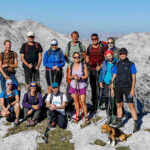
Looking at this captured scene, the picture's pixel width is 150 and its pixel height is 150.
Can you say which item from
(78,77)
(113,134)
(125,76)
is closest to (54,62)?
(78,77)

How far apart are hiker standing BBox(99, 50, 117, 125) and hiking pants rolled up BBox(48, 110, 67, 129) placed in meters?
2.01

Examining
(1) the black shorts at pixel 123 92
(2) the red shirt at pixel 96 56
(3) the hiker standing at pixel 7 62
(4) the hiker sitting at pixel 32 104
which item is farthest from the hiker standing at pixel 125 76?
(3) the hiker standing at pixel 7 62

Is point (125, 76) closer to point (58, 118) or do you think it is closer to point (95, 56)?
point (95, 56)

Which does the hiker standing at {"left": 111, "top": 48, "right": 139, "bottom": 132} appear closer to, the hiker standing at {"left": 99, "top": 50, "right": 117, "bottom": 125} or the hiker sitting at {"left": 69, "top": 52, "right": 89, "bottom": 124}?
the hiker standing at {"left": 99, "top": 50, "right": 117, "bottom": 125}

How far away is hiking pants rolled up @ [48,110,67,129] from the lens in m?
9.84

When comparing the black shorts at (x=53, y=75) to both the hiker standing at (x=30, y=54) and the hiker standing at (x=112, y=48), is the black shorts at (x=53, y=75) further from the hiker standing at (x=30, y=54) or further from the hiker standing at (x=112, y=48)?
the hiker standing at (x=112, y=48)

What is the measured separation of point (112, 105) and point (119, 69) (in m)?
1.95

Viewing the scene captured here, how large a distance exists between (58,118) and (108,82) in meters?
2.82

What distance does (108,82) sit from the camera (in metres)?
9.45

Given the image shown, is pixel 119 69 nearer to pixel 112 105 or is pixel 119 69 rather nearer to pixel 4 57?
pixel 112 105

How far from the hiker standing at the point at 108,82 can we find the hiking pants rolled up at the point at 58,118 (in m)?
2.01

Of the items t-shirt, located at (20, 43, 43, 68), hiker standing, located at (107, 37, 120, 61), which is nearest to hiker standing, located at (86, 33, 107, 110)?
hiker standing, located at (107, 37, 120, 61)

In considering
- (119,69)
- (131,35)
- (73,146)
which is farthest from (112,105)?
(131,35)

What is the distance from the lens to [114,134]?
7859 mm
